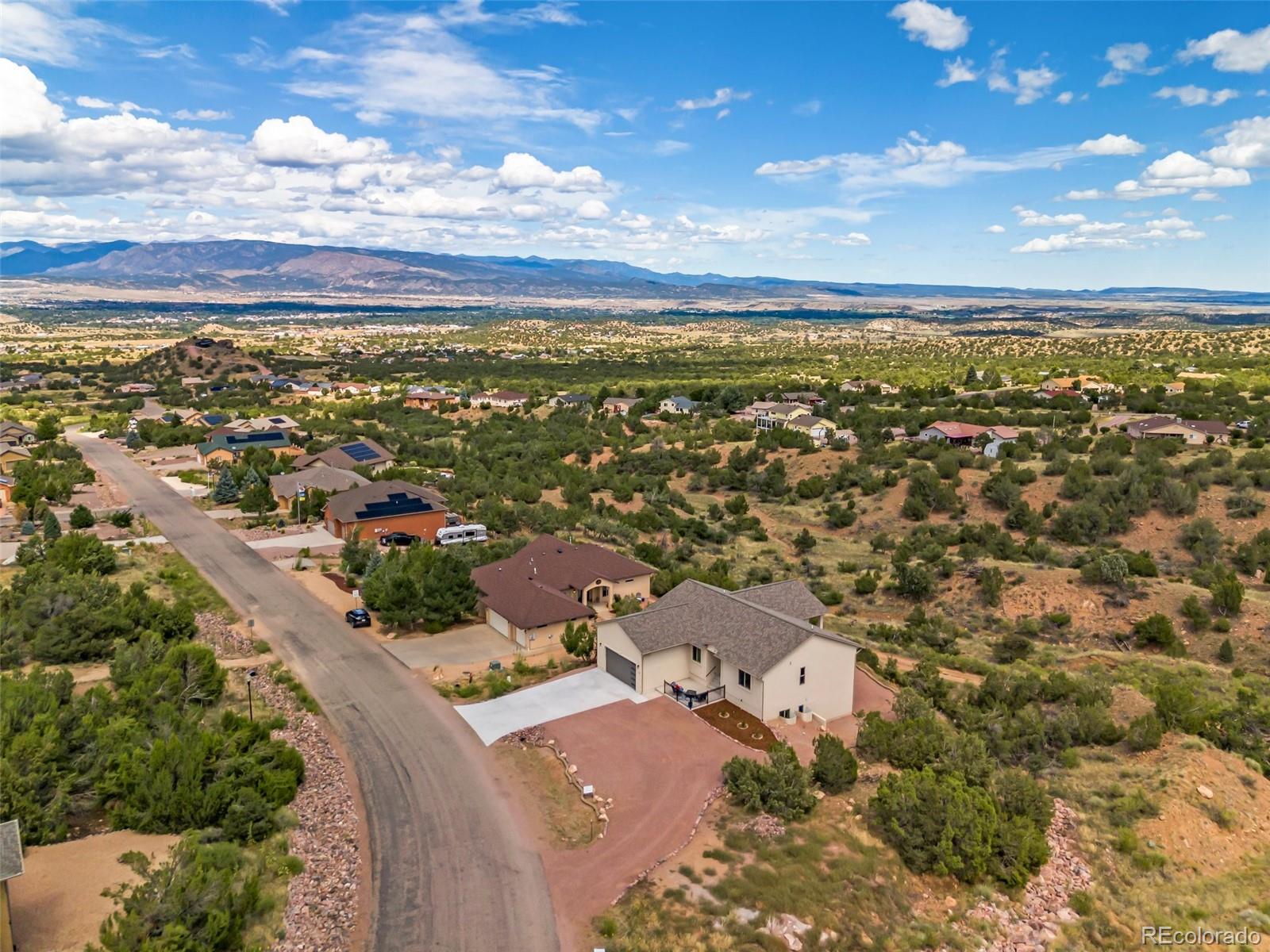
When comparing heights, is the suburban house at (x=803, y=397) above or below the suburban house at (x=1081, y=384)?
below

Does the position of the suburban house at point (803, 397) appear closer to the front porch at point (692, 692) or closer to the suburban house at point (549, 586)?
the suburban house at point (549, 586)

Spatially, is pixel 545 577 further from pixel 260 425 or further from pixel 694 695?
pixel 260 425

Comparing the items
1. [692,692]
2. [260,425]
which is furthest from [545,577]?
[260,425]

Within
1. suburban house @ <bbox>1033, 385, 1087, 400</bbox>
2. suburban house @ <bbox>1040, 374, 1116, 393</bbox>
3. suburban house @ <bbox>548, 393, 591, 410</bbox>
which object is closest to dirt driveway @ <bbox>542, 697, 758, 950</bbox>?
suburban house @ <bbox>548, 393, 591, 410</bbox>

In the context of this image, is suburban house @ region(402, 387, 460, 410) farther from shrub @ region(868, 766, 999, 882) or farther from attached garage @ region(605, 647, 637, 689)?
shrub @ region(868, 766, 999, 882)

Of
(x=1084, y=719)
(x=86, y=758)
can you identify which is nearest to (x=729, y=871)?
(x=1084, y=719)

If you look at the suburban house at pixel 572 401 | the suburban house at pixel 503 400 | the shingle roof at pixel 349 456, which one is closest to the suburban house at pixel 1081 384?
the suburban house at pixel 572 401
